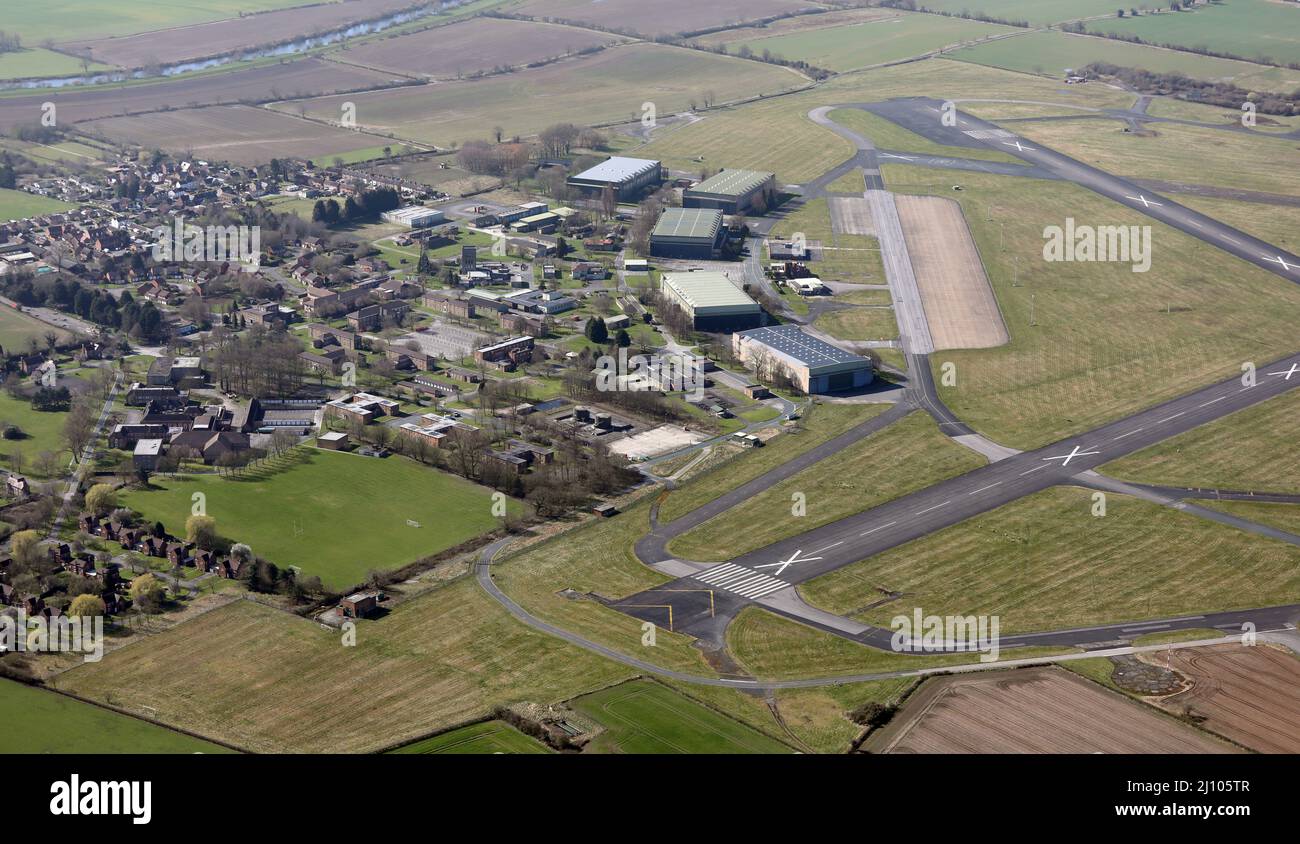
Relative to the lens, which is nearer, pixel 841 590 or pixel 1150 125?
pixel 841 590

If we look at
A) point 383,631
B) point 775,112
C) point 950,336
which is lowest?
point 383,631

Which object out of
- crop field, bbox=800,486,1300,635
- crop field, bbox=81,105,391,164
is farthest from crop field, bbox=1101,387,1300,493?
crop field, bbox=81,105,391,164

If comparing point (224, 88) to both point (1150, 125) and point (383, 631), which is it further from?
point (383, 631)

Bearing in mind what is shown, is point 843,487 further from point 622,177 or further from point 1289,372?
point 622,177

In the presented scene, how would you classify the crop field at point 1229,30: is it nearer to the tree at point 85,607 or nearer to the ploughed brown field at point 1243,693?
the ploughed brown field at point 1243,693

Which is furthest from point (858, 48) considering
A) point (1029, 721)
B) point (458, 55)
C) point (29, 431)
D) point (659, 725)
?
point (659, 725)

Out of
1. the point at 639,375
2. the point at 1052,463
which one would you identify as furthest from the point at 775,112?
the point at 1052,463
